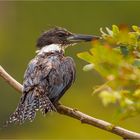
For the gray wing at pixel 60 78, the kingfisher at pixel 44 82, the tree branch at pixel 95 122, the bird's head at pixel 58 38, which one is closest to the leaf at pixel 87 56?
the tree branch at pixel 95 122

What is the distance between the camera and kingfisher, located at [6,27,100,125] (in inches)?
211

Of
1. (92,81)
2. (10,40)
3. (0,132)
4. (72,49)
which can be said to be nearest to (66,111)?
(0,132)

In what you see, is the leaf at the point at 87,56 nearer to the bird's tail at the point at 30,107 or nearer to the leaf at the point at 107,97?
the leaf at the point at 107,97

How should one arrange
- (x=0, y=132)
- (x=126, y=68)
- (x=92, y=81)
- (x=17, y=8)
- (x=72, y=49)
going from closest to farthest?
1. (x=126, y=68)
2. (x=0, y=132)
3. (x=92, y=81)
4. (x=72, y=49)
5. (x=17, y=8)

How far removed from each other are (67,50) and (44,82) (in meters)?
12.3

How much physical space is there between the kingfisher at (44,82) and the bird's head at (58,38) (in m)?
0.03

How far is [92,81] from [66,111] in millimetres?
12001

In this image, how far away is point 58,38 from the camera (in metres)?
6.77

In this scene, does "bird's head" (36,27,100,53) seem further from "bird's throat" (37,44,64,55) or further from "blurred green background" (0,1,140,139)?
"blurred green background" (0,1,140,139)

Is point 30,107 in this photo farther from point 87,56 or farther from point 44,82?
point 87,56

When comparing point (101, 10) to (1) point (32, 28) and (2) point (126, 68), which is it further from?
(2) point (126, 68)

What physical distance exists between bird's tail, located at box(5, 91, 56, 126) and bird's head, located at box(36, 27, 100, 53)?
1084 millimetres

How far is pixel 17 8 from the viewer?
2242 centimetres

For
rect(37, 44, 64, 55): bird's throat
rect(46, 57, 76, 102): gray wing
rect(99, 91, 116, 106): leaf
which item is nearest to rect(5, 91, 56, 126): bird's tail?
rect(46, 57, 76, 102): gray wing
